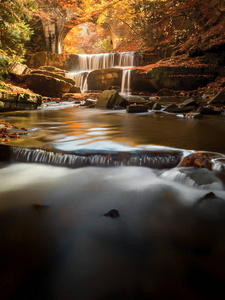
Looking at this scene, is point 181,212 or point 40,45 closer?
point 181,212

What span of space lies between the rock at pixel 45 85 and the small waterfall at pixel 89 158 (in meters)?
10.4

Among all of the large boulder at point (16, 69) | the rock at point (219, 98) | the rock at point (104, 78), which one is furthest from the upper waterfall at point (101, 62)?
the rock at point (219, 98)

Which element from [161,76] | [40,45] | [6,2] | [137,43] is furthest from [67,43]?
[6,2]

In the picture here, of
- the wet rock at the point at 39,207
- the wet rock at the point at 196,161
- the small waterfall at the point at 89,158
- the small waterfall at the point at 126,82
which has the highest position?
the small waterfall at the point at 126,82

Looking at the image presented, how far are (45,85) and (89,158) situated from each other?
11.1 m

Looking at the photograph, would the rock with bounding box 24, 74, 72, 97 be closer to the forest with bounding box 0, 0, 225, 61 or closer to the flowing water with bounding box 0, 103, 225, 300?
the forest with bounding box 0, 0, 225, 61

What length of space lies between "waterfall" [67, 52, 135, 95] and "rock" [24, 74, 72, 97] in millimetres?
3922

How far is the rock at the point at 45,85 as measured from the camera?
1271cm

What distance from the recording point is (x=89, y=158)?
11.0 ft

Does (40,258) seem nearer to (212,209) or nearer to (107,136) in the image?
(212,209)

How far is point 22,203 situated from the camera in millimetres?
2328

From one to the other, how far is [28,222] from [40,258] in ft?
1.73

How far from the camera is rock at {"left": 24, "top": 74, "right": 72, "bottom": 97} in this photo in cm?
1271

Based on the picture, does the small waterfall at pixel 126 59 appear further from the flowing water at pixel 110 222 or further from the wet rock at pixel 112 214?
the wet rock at pixel 112 214
